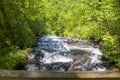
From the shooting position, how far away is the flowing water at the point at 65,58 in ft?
43.2

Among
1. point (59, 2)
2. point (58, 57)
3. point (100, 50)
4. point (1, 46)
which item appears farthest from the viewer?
point (59, 2)

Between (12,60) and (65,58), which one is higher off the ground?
(12,60)

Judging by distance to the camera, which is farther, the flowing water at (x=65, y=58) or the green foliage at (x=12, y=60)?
the flowing water at (x=65, y=58)

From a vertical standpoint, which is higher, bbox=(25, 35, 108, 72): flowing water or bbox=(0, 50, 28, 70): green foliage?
bbox=(0, 50, 28, 70): green foliage

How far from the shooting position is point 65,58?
1430 centimetres

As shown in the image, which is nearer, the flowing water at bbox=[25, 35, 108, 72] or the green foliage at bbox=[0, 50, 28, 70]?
the green foliage at bbox=[0, 50, 28, 70]

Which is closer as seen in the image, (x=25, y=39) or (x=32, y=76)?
(x=32, y=76)

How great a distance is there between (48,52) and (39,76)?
12.6 meters

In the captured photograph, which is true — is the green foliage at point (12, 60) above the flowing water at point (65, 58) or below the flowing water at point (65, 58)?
above

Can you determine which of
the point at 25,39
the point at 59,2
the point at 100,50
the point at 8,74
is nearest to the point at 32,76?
the point at 8,74

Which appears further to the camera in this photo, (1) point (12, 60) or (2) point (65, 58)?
(2) point (65, 58)

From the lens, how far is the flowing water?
13.2m

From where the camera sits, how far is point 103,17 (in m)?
13.0

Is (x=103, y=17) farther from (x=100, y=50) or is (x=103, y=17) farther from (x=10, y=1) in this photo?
(x=10, y=1)
